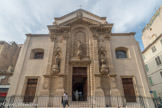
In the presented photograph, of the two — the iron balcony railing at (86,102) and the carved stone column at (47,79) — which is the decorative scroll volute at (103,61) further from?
the carved stone column at (47,79)

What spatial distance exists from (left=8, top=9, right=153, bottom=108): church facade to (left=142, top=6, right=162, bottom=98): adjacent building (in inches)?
300

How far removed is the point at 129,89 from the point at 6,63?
23.3 metres

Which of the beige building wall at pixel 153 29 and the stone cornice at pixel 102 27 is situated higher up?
the beige building wall at pixel 153 29

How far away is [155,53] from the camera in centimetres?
1839

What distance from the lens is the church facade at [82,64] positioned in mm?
10828

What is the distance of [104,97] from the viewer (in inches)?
385

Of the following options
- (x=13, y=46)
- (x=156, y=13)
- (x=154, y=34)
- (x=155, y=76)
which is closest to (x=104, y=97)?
(x=155, y=76)

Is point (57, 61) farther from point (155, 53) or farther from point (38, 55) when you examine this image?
point (155, 53)

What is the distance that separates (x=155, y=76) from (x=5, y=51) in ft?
101

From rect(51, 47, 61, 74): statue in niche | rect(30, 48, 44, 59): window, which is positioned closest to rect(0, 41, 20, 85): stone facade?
rect(30, 48, 44, 59): window

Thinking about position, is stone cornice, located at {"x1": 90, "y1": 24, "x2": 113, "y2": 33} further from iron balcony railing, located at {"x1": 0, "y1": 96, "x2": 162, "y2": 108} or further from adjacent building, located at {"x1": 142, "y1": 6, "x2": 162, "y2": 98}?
adjacent building, located at {"x1": 142, "y1": 6, "x2": 162, "y2": 98}

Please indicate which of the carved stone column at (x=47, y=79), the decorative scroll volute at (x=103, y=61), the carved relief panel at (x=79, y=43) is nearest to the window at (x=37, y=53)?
the carved stone column at (x=47, y=79)

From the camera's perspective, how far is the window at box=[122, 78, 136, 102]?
1083 centimetres

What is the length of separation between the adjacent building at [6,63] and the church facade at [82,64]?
18.1 ft
